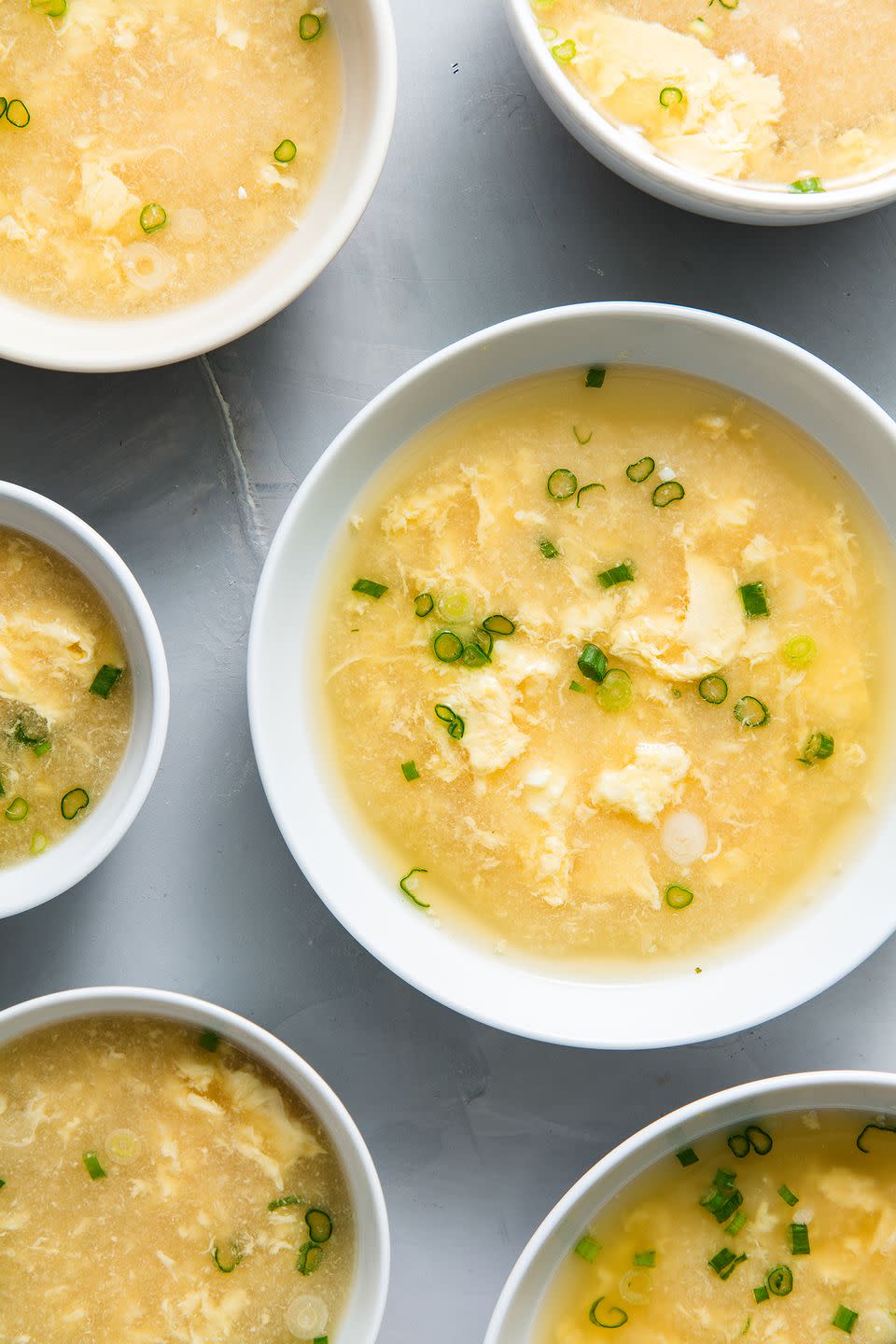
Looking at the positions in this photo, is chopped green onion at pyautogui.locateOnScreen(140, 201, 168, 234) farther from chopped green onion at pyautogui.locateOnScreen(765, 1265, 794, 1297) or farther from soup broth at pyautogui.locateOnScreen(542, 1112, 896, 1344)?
chopped green onion at pyautogui.locateOnScreen(765, 1265, 794, 1297)

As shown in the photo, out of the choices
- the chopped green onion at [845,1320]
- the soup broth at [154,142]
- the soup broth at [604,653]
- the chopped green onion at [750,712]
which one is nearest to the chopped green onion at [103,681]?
the soup broth at [604,653]

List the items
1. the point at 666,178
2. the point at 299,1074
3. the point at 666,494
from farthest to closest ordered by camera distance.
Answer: the point at 666,494 < the point at 299,1074 < the point at 666,178

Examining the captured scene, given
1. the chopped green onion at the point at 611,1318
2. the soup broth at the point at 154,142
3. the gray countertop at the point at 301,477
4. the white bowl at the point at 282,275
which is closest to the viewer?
the white bowl at the point at 282,275

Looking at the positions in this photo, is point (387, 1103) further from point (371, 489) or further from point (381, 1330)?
point (371, 489)

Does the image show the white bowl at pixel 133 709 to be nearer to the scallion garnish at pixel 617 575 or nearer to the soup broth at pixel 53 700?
the soup broth at pixel 53 700

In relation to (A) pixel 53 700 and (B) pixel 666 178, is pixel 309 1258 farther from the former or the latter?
(B) pixel 666 178

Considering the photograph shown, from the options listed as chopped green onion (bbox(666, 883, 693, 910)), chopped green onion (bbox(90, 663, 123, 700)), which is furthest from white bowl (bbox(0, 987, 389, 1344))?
chopped green onion (bbox(666, 883, 693, 910))

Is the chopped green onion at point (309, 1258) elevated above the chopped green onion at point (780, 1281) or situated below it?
below

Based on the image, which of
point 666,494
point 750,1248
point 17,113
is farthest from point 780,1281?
point 17,113
